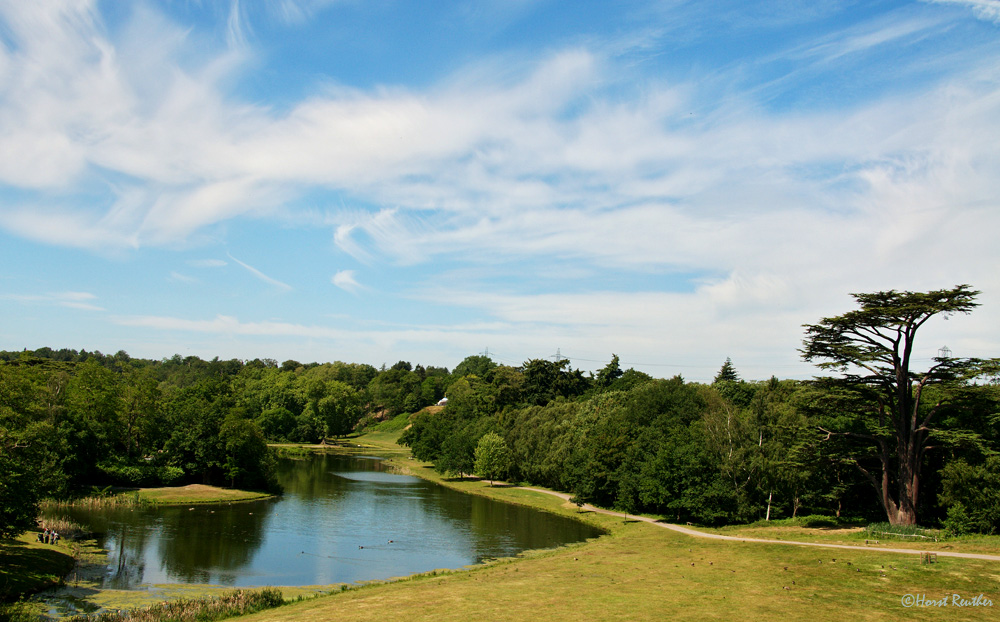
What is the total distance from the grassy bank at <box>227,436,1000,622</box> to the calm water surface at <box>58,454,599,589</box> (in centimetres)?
633

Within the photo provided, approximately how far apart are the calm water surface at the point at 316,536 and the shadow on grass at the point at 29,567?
2350 millimetres

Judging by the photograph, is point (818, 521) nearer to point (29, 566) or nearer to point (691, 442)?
point (691, 442)

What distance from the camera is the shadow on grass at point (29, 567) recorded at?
27984 mm

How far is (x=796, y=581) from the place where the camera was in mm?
29219

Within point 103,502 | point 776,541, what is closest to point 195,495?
point 103,502

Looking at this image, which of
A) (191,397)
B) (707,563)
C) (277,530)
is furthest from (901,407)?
(191,397)

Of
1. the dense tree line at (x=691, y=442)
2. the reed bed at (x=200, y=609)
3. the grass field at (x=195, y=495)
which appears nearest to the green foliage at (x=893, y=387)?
the dense tree line at (x=691, y=442)

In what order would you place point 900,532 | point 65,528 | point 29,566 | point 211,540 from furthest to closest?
point 211,540 < point 65,528 < point 900,532 < point 29,566

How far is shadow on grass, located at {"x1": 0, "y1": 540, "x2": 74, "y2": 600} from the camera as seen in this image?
91.8 ft

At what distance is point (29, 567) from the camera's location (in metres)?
30.5

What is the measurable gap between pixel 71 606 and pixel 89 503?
3259cm

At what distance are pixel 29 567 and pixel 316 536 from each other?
18.6 meters

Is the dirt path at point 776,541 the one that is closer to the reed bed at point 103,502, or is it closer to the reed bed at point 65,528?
the reed bed at point 65,528

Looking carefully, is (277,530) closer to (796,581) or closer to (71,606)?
(71,606)
